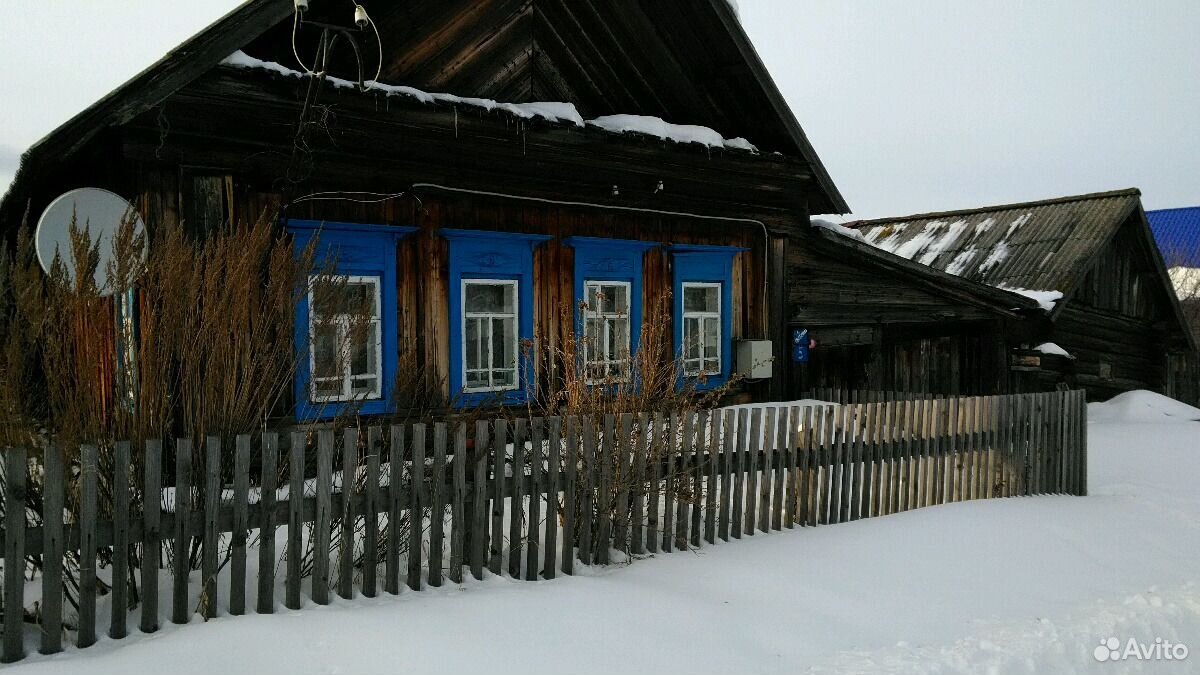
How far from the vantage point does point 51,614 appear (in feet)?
11.2

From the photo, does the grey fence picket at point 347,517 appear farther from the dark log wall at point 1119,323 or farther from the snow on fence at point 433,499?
the dark log wall at point 1119,323

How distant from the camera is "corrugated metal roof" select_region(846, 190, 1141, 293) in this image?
17266mm

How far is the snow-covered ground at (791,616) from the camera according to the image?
11.5 feet

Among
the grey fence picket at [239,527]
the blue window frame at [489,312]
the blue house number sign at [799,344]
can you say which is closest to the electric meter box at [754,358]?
the blue house number sign at [799,344]

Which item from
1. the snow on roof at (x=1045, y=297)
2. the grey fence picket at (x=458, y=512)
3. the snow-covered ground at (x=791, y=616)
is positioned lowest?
the snow-covered ground at (x=791, y=616)

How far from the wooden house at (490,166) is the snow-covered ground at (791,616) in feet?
5.76

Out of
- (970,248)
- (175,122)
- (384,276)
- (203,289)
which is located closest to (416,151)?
(384,276)

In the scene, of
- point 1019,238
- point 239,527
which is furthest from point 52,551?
point 1019,238

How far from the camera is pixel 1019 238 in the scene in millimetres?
19203

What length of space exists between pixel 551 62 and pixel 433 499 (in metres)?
6.36

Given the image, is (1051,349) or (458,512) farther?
(1051,349)

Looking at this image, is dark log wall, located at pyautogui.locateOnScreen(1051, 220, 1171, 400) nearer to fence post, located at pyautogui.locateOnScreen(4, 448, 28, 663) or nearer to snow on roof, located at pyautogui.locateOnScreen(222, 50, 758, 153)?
snow on roof, located at pyautogui.locateOnScreen(222, 50, 758, 153)

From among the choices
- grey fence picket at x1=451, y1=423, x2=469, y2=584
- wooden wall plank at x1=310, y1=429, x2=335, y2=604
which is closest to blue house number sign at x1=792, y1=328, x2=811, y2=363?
grey fence picket at x1=451, y1=423, x2=469, y2=584

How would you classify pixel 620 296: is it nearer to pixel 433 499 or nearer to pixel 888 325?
pixel 433 499
